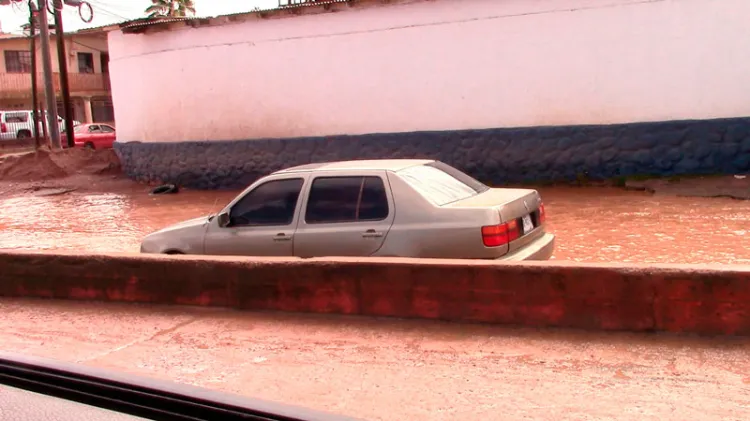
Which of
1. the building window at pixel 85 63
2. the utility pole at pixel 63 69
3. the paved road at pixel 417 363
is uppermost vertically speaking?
the building window at pixel 85 63

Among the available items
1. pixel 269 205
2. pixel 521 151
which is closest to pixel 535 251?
pixel 269 205

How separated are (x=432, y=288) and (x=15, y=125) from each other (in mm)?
35502

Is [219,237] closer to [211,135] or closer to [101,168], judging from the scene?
[211,135]

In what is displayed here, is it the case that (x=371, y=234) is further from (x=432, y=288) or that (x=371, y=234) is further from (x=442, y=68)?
(x=442, y=68)

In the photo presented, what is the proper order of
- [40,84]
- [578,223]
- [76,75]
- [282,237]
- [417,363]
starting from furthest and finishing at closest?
[40,84] < [76,75] < [578,223] < [282,237] < [417,363]

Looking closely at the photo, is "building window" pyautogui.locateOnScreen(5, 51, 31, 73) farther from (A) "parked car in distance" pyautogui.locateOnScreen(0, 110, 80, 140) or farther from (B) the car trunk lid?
(B) the car trunk lid

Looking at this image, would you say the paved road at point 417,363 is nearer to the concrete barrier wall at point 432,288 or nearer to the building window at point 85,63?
the concrete barrier wall at point 432,288

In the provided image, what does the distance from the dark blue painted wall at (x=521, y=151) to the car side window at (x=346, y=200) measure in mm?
7251

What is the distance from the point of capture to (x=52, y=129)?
69.5 feet

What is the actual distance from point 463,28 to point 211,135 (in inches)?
247

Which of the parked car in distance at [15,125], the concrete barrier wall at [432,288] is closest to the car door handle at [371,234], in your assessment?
the concrete barrier wall at [432,288]

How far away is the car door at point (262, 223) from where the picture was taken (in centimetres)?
651

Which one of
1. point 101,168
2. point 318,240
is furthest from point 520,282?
point 101,168

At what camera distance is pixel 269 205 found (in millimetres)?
6645
